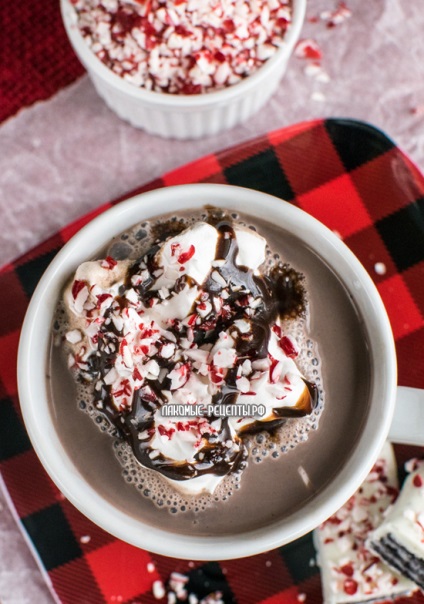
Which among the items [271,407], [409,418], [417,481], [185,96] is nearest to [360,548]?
[417,481]

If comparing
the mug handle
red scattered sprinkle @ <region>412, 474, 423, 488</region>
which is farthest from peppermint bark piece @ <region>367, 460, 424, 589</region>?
the mug handle

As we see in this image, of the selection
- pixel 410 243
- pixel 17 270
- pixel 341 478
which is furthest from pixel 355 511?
pixel 17 270

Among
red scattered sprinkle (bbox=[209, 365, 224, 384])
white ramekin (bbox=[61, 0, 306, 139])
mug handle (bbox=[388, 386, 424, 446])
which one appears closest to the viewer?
red scattered sprinkle (bbox=[209, 365, 224, 384])

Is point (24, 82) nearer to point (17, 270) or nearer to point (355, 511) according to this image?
point (17, 270)

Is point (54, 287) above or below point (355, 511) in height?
above

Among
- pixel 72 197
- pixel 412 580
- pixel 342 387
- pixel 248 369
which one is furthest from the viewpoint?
pixel 72 197

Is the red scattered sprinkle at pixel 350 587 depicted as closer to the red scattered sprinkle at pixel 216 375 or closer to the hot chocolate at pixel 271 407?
the hot chocolate at pixel 271 407

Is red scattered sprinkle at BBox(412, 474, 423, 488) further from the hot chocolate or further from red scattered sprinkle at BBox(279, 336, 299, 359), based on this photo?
red scattered sprinkle at BBox(279, 336, 299, 359)

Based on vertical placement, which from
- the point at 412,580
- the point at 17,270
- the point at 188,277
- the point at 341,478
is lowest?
the point at 412,580
